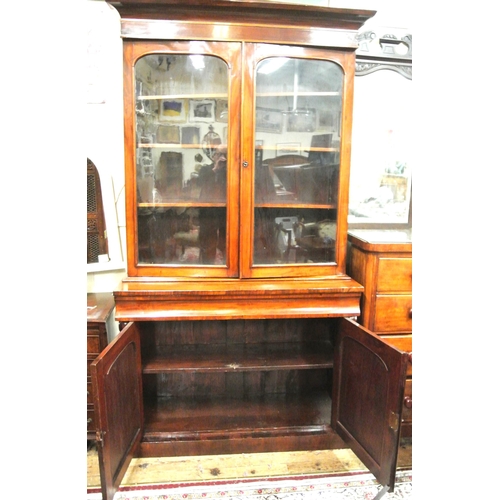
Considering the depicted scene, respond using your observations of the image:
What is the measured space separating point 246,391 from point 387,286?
2.80 feet

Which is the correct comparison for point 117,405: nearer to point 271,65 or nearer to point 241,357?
point 241,357

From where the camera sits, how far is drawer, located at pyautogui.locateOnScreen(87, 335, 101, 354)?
4.53 feet

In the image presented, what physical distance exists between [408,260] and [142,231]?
101 centimetres

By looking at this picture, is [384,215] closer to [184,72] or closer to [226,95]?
[226,95]

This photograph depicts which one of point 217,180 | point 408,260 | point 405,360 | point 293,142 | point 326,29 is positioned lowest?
point 405,360

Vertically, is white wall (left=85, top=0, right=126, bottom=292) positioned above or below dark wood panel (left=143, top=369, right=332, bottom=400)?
above

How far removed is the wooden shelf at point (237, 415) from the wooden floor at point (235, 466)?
93 millimetres

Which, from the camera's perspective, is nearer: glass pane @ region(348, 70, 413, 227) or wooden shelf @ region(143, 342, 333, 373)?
wooden shelf @ region(143, 342, 333, 373)

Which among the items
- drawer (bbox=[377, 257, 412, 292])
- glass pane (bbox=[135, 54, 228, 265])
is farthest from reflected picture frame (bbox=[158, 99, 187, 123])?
drawer (bbox=[377, 257, 412, 292])

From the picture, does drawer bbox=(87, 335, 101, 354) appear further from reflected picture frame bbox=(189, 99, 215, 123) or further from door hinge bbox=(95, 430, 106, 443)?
reflected picture frame bbox=(189, 99, 215, 123)

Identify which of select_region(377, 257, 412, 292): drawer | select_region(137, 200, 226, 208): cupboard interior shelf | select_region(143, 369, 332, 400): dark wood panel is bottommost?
select_region(143, 369, 332, 400): dark wood panel

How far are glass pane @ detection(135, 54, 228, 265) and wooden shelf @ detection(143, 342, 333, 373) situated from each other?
0.43 m
